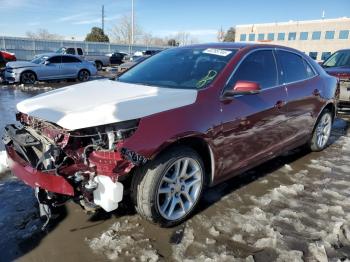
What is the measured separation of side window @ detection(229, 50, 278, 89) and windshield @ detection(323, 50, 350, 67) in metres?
6.41

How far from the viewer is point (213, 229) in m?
3.34

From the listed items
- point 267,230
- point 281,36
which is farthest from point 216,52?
point 281,36

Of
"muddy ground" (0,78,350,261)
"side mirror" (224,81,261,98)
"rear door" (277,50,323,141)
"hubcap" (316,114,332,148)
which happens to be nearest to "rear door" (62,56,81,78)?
"muddy ground" (0,78,350,261)

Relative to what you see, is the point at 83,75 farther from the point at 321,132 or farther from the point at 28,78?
the point at 321,132

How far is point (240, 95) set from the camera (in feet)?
12.3

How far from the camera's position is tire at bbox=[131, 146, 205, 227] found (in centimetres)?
302

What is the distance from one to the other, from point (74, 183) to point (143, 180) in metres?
0.58

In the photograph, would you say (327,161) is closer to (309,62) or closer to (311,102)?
(311,102)

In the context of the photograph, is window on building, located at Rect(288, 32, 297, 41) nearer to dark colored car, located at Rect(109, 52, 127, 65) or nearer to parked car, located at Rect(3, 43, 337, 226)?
dark colored car, located at Rect(109, 52, 127, 65)

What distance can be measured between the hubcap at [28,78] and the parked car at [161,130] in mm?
12994

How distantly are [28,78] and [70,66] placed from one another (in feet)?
7.38

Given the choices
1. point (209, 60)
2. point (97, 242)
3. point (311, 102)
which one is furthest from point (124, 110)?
point (311, 102)

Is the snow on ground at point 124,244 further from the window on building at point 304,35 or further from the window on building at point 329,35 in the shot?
the window on building at point 304,35

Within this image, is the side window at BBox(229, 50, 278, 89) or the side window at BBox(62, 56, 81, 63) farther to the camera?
the side window at BBox(62, 56, 81, 63)
